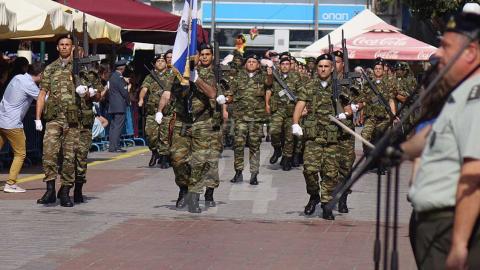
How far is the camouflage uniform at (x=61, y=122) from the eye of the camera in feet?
42.2

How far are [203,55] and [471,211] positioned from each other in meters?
8.79

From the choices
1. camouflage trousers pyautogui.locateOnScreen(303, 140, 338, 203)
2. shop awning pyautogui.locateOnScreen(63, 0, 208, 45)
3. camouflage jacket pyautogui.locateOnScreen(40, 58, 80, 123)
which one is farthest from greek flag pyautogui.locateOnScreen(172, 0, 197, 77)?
shop awning pyautogui.locateOnScreen(63, 0, 208, 45)

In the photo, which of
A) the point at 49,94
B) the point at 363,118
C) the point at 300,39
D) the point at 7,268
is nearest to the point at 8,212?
the point at 49,94

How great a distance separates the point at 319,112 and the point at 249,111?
5.55 meters

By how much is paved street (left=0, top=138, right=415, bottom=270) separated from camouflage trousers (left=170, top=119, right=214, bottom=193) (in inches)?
16.6

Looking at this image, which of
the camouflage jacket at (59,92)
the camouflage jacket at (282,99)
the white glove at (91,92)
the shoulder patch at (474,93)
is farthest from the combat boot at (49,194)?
the shoulder patch at (474,93)

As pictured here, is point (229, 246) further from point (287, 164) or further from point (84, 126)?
point (287, 164)

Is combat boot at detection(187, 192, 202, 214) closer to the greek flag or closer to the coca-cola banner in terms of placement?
the greek flag

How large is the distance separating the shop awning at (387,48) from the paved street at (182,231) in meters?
12.5

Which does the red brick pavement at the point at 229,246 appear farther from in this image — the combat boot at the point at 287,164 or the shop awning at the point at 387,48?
the shop awning at the point at 387,48

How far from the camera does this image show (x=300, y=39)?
174 feet

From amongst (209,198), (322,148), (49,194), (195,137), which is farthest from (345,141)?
(49,194)

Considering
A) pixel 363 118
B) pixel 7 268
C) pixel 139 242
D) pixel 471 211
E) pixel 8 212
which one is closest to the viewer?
pixel 471 211

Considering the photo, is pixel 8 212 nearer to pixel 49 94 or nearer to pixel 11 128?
pixel 49 94
